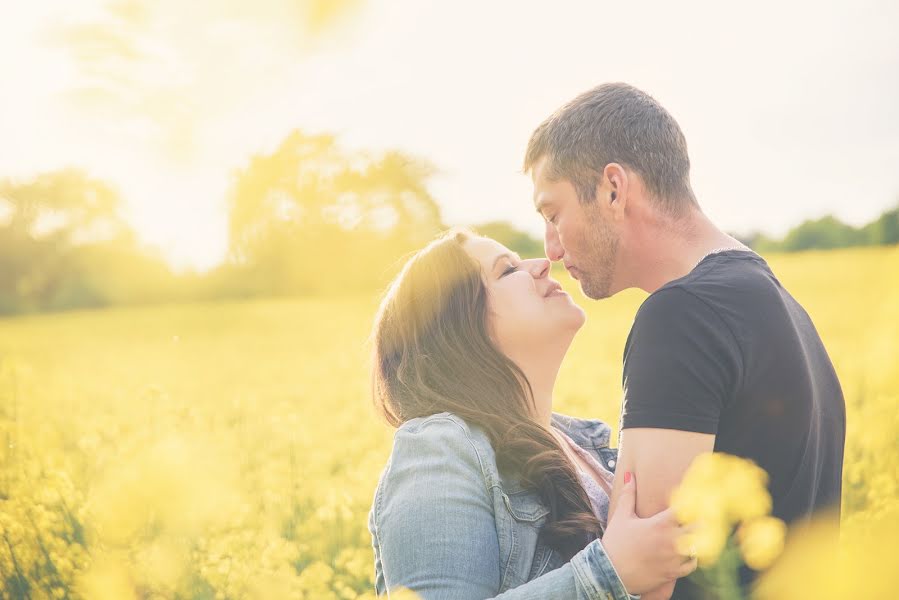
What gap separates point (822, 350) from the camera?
2.09 m

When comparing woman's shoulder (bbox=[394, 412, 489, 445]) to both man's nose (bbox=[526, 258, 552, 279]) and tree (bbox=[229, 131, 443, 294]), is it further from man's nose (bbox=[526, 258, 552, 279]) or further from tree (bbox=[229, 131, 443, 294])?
tree (bbox=[229, 131, 443, 294])

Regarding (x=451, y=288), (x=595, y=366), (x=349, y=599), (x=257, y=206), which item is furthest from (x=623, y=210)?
(x=257, y=206)

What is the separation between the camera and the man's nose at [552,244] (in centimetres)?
262

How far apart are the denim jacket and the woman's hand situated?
27 millimetres

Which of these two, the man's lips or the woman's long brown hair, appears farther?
the man's lips

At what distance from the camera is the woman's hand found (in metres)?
1.62

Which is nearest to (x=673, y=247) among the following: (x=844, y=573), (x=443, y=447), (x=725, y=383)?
(x=725, y=383)

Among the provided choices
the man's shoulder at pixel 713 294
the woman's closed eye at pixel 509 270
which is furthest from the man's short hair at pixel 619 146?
the man's shoulder at pixel 713 294

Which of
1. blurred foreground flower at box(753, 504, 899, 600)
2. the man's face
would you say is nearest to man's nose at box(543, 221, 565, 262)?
the man's face

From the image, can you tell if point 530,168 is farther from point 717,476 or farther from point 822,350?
point 717,476

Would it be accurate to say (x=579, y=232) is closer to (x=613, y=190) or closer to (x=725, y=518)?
(x=613, y=190)

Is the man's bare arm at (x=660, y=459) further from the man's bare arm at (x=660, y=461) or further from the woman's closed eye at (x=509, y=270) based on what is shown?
the woman's closed eye at (x=509, y=270)

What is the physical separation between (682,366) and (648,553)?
39 cm

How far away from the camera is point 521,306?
7.94 ft
